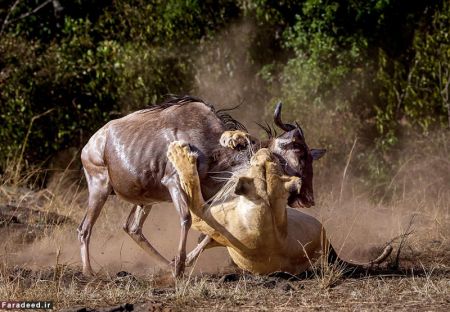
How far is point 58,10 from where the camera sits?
54.4 ft

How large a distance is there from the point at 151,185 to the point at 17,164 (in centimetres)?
586

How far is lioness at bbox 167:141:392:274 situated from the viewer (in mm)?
7824

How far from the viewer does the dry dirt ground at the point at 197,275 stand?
Result: 278 inches

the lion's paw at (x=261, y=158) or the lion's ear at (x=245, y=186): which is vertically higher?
the lion's paw at (x=261, y=158)

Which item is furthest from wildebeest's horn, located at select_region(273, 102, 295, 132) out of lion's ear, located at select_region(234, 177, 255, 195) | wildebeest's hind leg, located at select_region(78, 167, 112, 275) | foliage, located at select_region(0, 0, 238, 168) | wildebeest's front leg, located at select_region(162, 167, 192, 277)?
foliage, located at select_region(0, 0, 238, 168)

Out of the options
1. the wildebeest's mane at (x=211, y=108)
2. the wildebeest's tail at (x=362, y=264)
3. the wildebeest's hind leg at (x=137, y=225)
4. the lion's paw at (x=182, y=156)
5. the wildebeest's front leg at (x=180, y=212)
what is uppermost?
the wildebeest's mane at (x=211, y=108)

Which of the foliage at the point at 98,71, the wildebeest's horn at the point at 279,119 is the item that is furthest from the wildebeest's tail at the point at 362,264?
the foliage at the point at 98,71

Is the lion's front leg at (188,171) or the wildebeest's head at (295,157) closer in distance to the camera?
the lion's front leg at (188,171)

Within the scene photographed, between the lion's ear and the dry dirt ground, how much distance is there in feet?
2.32

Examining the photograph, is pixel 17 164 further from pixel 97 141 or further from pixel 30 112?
pixel 97 141

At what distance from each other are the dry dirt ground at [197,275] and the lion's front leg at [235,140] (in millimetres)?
1152

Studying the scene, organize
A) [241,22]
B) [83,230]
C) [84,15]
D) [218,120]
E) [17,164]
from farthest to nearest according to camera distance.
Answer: [84,15], [241,22], [17,164], [83,230], [218,120]

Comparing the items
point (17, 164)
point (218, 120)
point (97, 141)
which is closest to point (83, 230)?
point (97, 141)

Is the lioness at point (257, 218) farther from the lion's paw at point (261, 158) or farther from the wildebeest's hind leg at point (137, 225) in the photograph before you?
the wildebeest's hind leg at point (137, 225)
